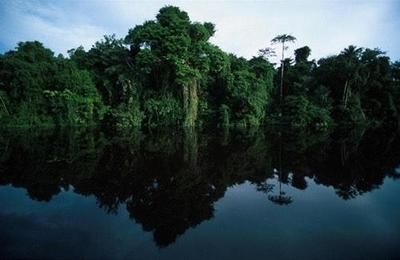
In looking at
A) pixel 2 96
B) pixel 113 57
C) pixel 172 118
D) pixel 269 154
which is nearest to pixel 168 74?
pixel 172 118

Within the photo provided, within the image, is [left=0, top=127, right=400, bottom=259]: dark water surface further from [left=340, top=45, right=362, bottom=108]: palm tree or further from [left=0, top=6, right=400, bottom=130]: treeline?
[left=340, top=45, right=362, bottom=108]: palm tree

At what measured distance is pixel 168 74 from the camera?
108 ft

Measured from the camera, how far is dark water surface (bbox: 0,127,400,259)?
4594mm

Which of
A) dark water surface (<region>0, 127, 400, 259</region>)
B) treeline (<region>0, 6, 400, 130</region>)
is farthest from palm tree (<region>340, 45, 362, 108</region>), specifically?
dark water surface (<region>0, 127, 400, 259</region>)

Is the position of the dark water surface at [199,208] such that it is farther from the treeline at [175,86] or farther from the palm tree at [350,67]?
the palm tree at [350,67]

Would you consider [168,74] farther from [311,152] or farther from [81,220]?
[81,220]

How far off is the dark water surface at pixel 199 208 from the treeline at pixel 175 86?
21502 mm

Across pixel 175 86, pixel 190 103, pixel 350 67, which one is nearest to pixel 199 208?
pixel 190 103

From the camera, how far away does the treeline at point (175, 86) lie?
1241 inches

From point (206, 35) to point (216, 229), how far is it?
29606mm

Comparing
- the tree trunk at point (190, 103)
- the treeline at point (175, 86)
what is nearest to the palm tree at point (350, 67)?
the treeline at point (175, 86)

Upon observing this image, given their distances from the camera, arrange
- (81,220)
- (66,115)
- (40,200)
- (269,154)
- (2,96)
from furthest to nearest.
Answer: (66,115) < (2,96) < (269,154) < (40,200) < (81,220)

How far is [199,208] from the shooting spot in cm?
652

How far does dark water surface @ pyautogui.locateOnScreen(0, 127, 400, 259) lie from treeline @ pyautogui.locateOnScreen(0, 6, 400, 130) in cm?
2150
